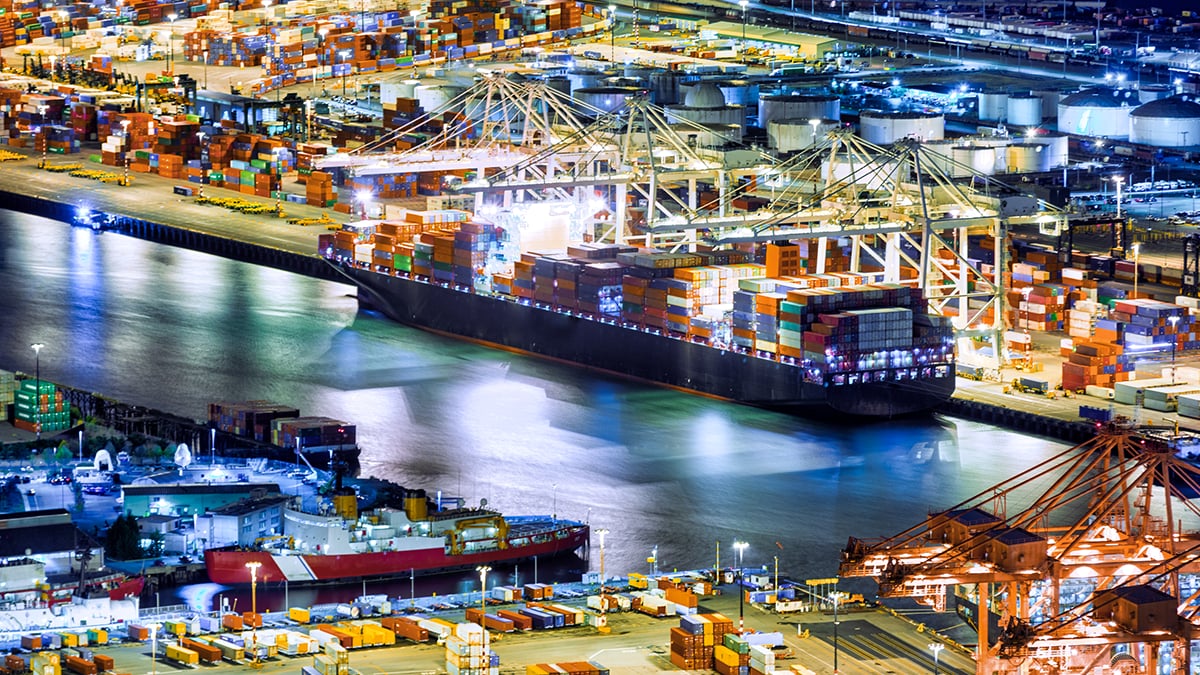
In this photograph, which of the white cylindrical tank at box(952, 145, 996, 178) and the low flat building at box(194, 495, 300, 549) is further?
the white cylindrical tank at box(952, 145, 996, 178)

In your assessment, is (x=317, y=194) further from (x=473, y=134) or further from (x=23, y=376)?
(x=23, y=376)

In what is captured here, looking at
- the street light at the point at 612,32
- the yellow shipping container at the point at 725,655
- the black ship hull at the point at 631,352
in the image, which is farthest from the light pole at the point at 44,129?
the yellow shipping container at the point at 725,655

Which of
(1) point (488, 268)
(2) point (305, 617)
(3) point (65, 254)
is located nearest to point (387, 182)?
(3) point (65, 254)

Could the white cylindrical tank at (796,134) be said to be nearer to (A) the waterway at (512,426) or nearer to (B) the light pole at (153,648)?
(A) the waterway at (512,426)

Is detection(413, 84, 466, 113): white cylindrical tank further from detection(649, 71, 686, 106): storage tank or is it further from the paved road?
the paved road

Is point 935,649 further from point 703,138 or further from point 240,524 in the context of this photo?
point 703,138

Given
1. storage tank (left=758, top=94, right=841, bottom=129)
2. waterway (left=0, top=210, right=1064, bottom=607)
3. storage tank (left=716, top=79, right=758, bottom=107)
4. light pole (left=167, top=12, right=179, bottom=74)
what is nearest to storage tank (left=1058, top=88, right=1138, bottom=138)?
storage tank (left=758, top=94, right=841, bottom=129)
